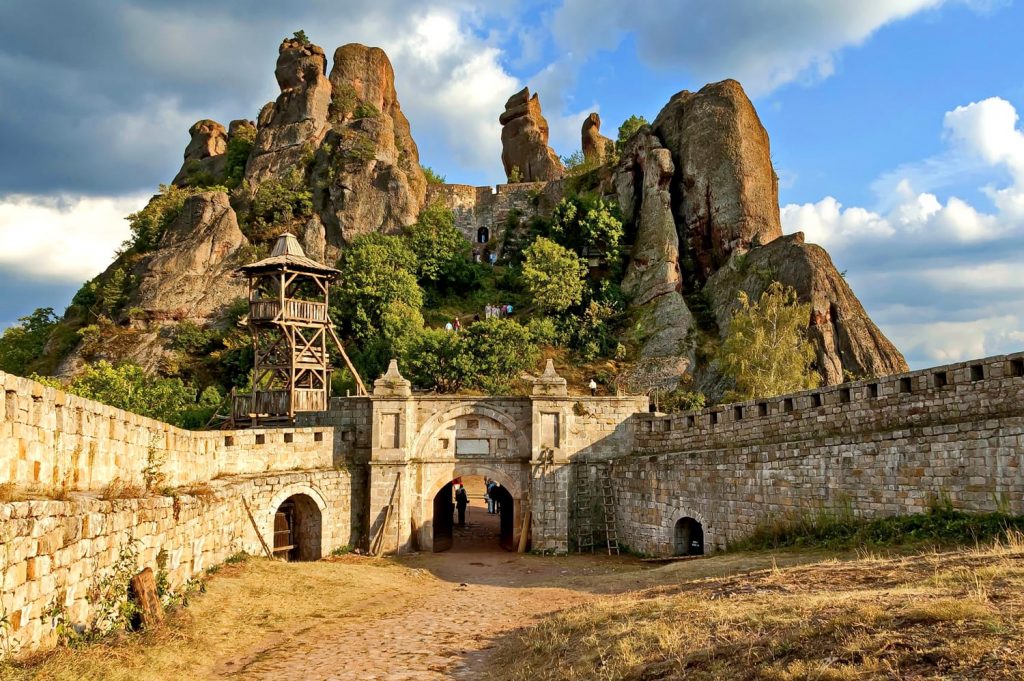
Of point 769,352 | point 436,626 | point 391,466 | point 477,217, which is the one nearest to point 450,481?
point 391,466

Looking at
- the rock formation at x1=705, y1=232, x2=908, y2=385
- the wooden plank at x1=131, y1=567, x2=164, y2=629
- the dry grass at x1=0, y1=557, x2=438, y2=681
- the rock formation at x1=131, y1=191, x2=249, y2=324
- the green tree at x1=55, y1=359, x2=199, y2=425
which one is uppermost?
the rock formation at x1=131, y1=191, x2=249, y2=324

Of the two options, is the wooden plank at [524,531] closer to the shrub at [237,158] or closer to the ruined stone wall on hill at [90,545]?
the ruined stone wall on hill at [90,545]

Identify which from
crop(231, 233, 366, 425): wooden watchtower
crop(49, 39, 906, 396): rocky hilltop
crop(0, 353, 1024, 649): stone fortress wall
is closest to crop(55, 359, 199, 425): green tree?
crop(49, 39, 906, 396): rocky hilltop

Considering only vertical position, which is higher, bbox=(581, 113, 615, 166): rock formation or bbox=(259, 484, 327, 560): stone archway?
bbox=(581, 113, 615, 166): rock formation

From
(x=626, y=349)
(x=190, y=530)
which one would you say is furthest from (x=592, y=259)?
(x=190, y=530)

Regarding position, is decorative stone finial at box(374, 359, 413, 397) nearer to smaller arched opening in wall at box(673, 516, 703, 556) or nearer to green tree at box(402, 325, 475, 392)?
smaller arched opening in wall at box(673, 516, 703, 556)

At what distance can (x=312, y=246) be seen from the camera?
4669 cm

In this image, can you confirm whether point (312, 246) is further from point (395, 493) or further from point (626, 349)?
point (395, 493)

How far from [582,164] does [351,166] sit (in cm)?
1631

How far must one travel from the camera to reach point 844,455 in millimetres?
14742

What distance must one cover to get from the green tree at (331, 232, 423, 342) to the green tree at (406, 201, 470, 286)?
2379mm

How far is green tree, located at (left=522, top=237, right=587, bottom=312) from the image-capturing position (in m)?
40.6

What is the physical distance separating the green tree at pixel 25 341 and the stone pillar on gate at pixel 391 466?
29976 millimetres

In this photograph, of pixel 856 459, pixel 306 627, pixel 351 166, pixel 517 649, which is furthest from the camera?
pixel 351 166
